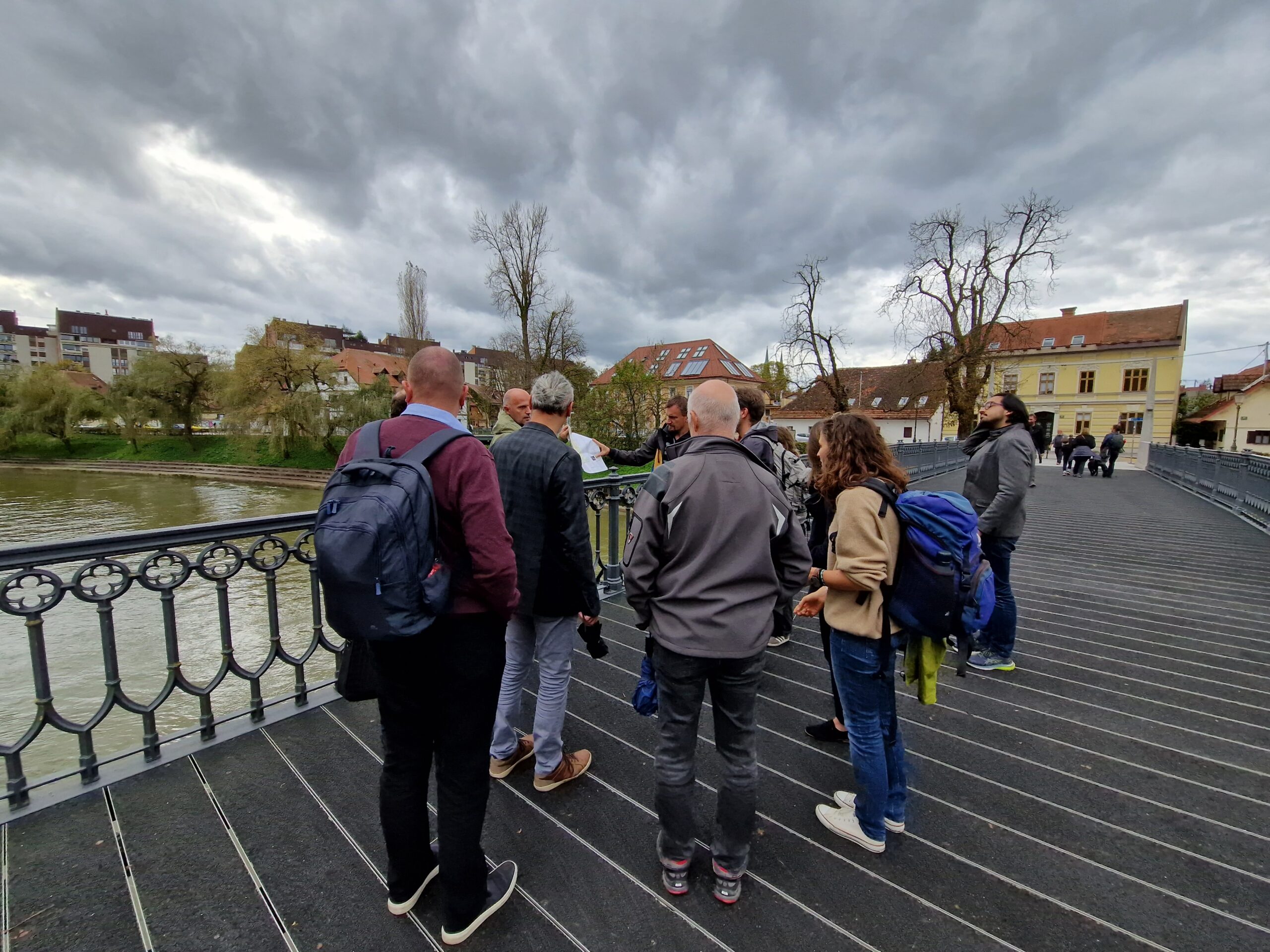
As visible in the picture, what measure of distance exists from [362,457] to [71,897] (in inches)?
68.6

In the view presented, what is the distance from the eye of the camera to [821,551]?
278 centimetres

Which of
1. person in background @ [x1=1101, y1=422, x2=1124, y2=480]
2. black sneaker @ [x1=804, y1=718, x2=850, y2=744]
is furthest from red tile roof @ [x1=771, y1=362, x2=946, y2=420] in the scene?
black sneaker @ [x1=804, y1=718, x2=850, y2=744]

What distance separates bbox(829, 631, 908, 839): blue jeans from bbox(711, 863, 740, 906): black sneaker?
565 mm

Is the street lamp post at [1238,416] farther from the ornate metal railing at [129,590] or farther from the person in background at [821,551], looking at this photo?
the ornate metal railing at [129,590]

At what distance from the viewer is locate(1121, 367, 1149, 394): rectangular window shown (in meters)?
36.0

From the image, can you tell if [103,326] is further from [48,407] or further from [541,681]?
[541,681]

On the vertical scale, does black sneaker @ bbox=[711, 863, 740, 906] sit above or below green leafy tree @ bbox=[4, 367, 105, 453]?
below

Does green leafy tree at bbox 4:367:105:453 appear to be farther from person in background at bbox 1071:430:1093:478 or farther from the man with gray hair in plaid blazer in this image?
person in background at bbox 1071:430:1093:478

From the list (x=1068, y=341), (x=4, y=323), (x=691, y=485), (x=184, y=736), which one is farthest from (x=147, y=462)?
(x=4, y=323)

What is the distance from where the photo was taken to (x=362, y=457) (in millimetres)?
1505

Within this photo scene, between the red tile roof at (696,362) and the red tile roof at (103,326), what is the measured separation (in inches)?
3430

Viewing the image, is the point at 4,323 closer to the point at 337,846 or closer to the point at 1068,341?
the point at 337,846

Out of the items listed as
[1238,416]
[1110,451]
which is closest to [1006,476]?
[1110,451]

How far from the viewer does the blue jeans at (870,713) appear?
1.88m
